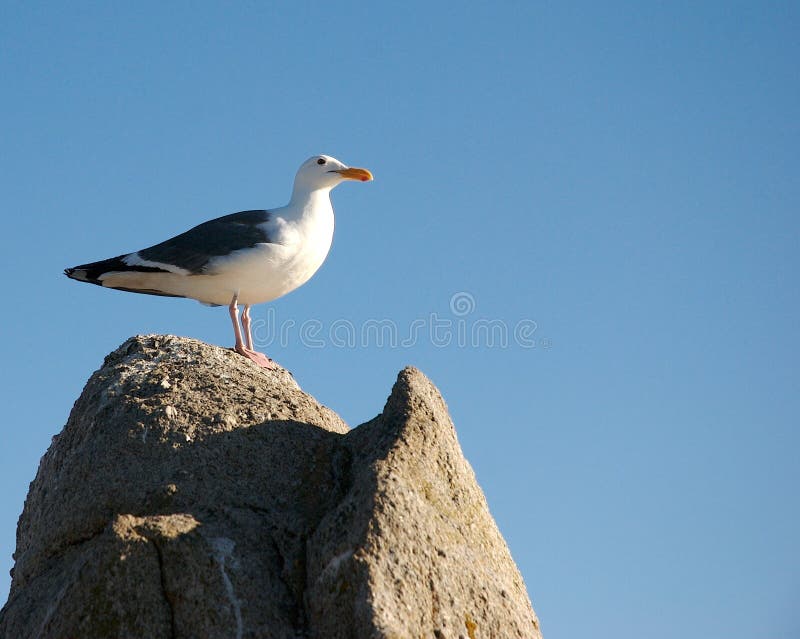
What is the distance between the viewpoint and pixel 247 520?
625cm

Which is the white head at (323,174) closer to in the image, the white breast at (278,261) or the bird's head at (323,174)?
the bird's head at (323,174)

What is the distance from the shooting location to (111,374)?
7770mm

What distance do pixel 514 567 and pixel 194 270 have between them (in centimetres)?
532

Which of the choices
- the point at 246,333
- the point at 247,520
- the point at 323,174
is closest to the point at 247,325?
the point at 246,333

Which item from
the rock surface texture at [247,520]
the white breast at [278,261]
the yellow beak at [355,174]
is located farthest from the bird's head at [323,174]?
the rock surface texture at [247,520]

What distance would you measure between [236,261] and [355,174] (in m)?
2.11

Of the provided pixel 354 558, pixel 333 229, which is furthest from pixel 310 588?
pixel 333 229

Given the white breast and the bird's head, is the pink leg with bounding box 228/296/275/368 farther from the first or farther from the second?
the bird's head

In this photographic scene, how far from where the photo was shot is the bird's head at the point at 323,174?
1197 centimetres

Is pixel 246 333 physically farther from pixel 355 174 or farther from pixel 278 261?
pixel 355 174

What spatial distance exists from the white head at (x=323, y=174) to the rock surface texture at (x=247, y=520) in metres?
4.26

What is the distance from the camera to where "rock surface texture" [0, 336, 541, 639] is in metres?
5.68

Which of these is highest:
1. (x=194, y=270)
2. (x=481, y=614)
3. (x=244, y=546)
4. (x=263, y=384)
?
(x=194, y=270)

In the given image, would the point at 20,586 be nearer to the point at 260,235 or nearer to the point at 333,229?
the point at 260,235
